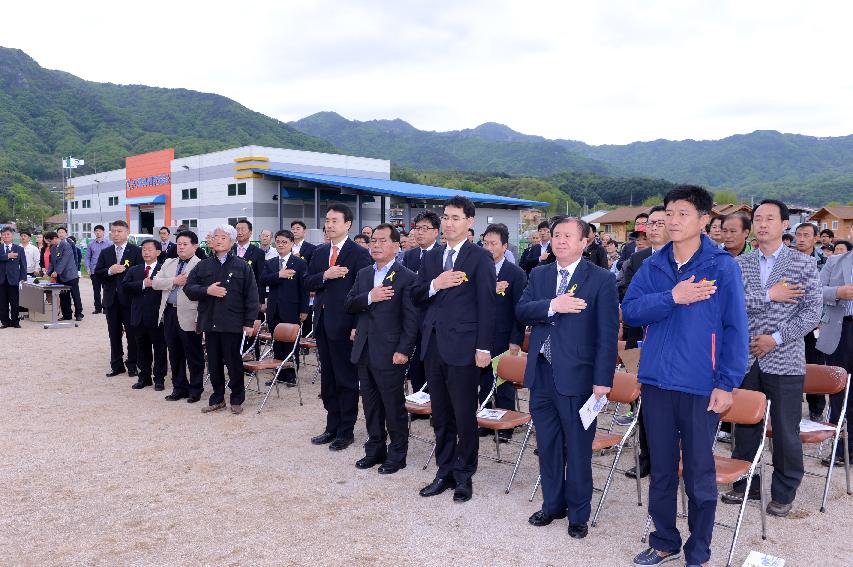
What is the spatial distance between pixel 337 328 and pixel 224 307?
166 cm

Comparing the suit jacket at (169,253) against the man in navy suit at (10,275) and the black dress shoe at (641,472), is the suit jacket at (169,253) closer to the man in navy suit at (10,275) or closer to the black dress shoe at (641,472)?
the man in navy suit at (10,275)

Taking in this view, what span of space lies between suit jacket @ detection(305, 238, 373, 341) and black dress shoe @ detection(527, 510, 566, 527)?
2354 millimetres

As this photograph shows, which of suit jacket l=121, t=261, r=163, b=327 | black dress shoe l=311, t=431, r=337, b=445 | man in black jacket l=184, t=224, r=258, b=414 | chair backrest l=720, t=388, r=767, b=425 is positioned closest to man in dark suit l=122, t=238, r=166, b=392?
suit jacket l=121, t=261, r=163, b=327

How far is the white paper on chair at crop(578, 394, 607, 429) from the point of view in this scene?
3.53 metres

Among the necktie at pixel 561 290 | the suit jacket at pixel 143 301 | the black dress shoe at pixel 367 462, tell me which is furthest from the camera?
the suit jacket at pixel 143 301

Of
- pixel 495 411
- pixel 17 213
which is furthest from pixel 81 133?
pixel 495 411

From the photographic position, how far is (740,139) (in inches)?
7229

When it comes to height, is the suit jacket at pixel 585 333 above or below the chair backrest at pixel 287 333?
above

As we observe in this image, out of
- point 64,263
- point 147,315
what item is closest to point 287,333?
point 147,315

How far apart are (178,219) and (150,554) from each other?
122 ft

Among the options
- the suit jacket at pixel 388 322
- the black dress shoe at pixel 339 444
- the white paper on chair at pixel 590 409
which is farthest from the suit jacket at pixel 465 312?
the black dress shoe at pixel 339 444

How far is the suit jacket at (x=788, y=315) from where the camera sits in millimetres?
3902

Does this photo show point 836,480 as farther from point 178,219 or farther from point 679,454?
point 178,219

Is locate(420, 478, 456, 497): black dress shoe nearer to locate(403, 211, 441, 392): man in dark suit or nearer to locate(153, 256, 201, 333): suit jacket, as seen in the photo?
locate(403, 211, 441, 392): man in dark suit
